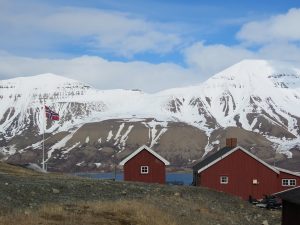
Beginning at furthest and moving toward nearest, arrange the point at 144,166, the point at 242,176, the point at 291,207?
the point at 144,166 < the point at 242,176 < the point at 291,207

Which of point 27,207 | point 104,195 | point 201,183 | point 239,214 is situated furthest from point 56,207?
point 201,183

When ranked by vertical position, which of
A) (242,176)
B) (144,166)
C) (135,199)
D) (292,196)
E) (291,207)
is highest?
(292,196)

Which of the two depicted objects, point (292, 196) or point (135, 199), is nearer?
point (292, 196)

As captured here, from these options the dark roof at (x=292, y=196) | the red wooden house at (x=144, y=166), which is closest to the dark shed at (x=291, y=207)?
the dark roof at (x=292, y=196)

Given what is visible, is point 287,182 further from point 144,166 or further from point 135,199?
point 135,199

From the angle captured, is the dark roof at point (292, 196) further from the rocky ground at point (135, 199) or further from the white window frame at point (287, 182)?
the white window frame at point (287, 182)

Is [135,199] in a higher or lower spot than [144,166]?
lower

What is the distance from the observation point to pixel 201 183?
216 ft

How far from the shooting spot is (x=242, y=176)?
6556 centimetres

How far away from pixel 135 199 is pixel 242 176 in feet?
105

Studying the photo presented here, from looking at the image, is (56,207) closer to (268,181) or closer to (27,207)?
(27,207)

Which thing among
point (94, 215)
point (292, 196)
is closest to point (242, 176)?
point (292, 196)

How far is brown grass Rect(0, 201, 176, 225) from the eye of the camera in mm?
25384

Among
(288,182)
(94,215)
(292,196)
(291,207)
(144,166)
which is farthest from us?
(144,166)
